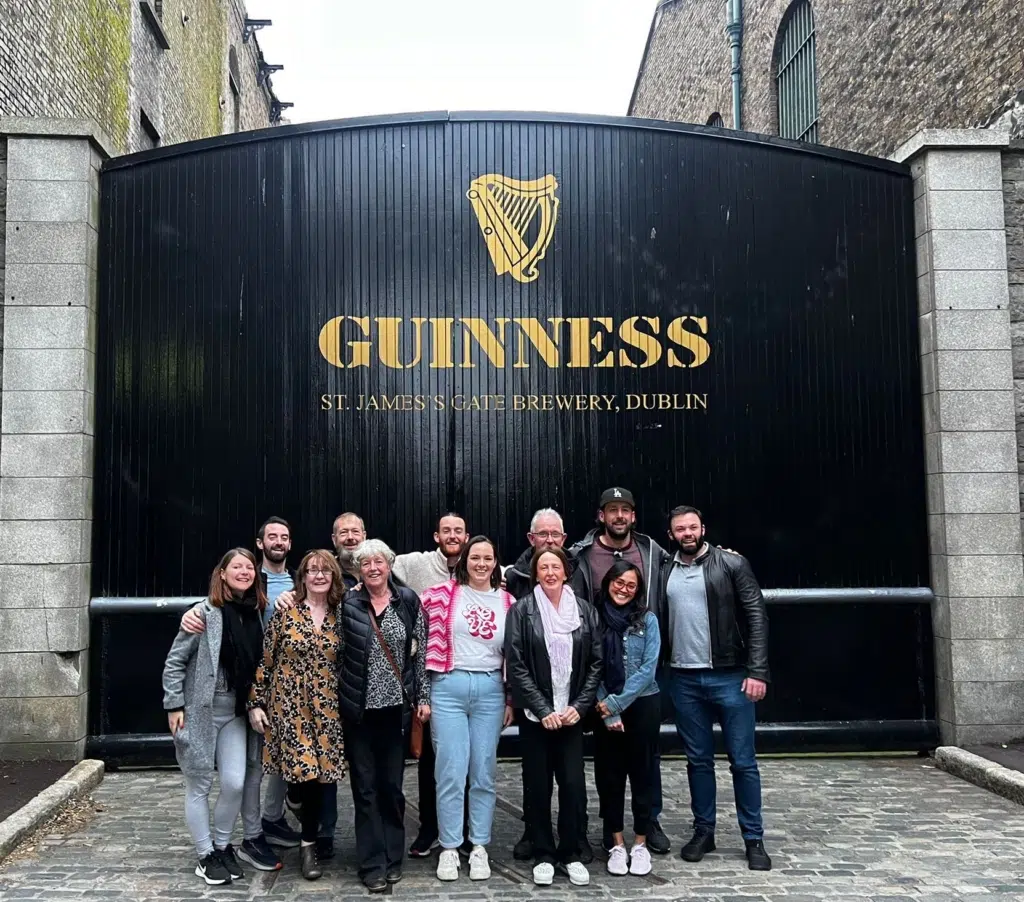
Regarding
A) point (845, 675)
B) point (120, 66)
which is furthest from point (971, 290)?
point (120, 66)

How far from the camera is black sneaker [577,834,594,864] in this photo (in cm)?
495

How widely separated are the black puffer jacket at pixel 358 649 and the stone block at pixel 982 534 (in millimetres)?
4432

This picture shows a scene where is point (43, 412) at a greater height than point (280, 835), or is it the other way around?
point (43, 412)

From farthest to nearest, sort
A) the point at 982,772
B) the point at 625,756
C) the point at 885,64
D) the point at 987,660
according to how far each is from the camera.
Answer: the point at 885,64
the point at 987,660
the point at 982,772
the point at 625,756

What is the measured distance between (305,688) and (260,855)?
98 centimetres

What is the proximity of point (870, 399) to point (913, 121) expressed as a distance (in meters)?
5.18

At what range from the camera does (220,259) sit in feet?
24.0

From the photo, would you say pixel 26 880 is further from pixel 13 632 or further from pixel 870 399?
pixel 870 399

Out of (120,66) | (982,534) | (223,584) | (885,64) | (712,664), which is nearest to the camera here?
(223,584)

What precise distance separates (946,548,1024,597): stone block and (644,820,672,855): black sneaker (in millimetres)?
3315

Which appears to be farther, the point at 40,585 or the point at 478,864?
the point at 40,585

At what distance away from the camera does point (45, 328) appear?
692 cm

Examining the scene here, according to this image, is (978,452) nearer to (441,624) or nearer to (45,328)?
(441,624)

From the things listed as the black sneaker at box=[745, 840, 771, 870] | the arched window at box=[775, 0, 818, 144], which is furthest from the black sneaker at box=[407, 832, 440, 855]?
the arched window at box=[775, 0, 818, 144]
